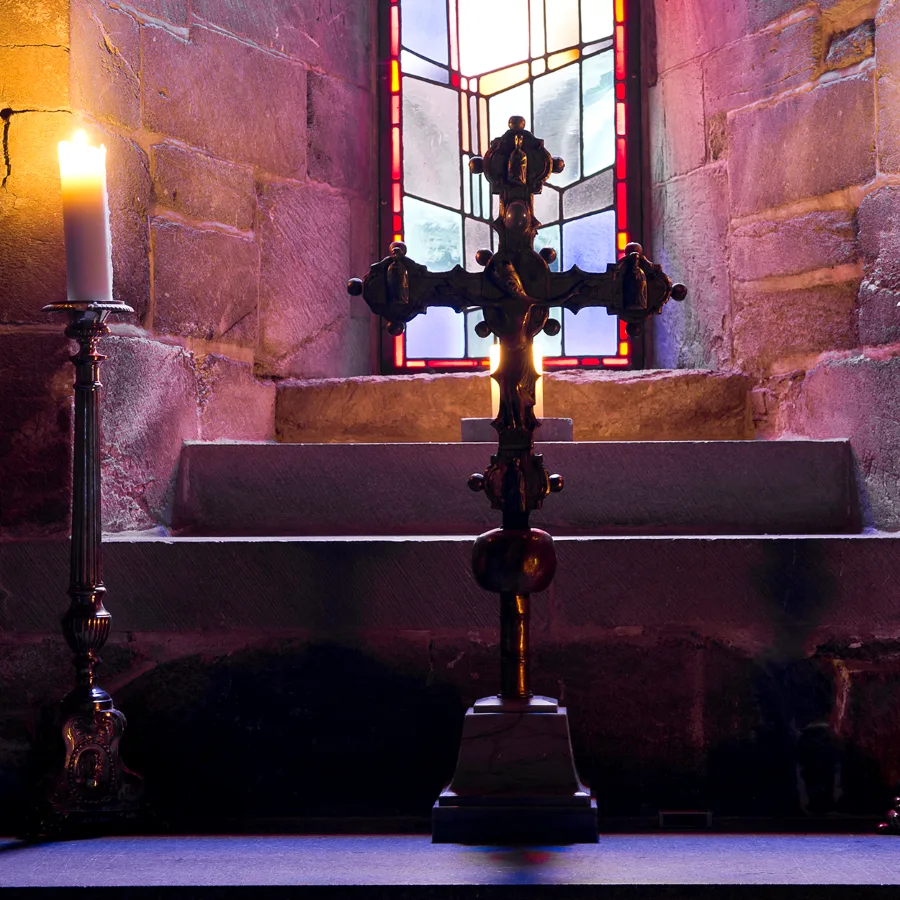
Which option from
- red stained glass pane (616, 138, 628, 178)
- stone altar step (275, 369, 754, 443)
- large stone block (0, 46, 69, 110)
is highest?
red stained glass pane (616, 138, 628, 178)

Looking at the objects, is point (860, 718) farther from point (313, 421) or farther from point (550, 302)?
point (313, 421)

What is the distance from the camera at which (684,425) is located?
10.3 ft

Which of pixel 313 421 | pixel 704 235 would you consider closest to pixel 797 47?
pixel 704 235

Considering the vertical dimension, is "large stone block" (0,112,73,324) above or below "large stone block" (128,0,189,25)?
A: below

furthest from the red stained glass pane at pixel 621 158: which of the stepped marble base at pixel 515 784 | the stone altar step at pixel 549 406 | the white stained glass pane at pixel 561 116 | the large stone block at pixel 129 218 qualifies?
the stepped marble base at pixel 515 784

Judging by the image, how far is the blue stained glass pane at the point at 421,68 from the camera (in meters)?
3.59

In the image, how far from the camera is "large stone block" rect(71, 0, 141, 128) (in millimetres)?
2371

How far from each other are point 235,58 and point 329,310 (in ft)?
2.36

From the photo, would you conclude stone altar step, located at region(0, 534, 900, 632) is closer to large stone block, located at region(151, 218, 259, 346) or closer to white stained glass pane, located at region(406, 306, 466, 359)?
large stone block, located at region(151, 218, 259, 346)

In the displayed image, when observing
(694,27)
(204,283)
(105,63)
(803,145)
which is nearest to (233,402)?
(204,283)

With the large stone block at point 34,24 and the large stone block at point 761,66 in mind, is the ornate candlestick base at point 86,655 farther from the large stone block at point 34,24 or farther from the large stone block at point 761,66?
the large stone block at point 761,66

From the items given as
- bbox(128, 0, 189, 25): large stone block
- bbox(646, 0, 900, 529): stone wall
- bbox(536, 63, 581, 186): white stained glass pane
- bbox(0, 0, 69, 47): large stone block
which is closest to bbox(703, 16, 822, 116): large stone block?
bbox(646, 0, 900, 529): stone wall

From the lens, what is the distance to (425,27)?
3.62 m

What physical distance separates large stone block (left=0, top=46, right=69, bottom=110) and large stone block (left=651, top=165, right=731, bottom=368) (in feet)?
5.65
